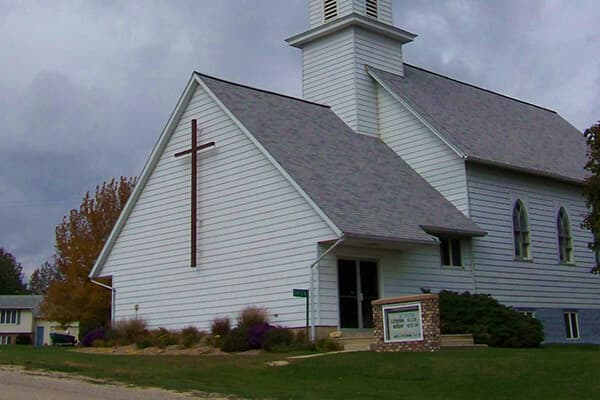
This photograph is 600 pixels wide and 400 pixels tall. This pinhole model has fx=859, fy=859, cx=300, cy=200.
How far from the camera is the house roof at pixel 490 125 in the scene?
3073cm

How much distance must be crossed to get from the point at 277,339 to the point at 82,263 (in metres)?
20.2

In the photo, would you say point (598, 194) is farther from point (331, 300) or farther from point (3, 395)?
point (3, 395)

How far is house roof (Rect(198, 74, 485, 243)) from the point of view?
2466cm

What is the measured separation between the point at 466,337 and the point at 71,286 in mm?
23352

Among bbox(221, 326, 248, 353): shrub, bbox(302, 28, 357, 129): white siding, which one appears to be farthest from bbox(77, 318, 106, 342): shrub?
bbox(221, 326, 248, 353): shrub

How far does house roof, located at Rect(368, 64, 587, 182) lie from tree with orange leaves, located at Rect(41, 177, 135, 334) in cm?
1697

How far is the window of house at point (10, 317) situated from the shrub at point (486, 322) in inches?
2595

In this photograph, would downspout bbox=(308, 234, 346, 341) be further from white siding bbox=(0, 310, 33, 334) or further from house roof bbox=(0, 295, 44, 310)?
white siding bbox=(0, 310, 33, 334)

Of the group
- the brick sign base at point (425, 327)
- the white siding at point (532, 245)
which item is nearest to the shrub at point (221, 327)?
the brick sign base at point (425, 327)

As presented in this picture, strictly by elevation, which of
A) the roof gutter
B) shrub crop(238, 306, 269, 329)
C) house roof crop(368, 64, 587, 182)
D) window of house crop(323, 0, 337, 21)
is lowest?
shrub crop(238, 306, 269, 329)

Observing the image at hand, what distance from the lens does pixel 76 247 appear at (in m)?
41.6

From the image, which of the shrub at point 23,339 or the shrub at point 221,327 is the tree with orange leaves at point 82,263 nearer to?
the shrub at point 221,327

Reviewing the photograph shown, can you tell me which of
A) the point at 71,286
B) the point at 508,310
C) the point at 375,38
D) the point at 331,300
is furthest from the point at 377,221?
the point at 71,286

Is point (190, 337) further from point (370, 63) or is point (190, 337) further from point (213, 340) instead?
point (370, 63)
